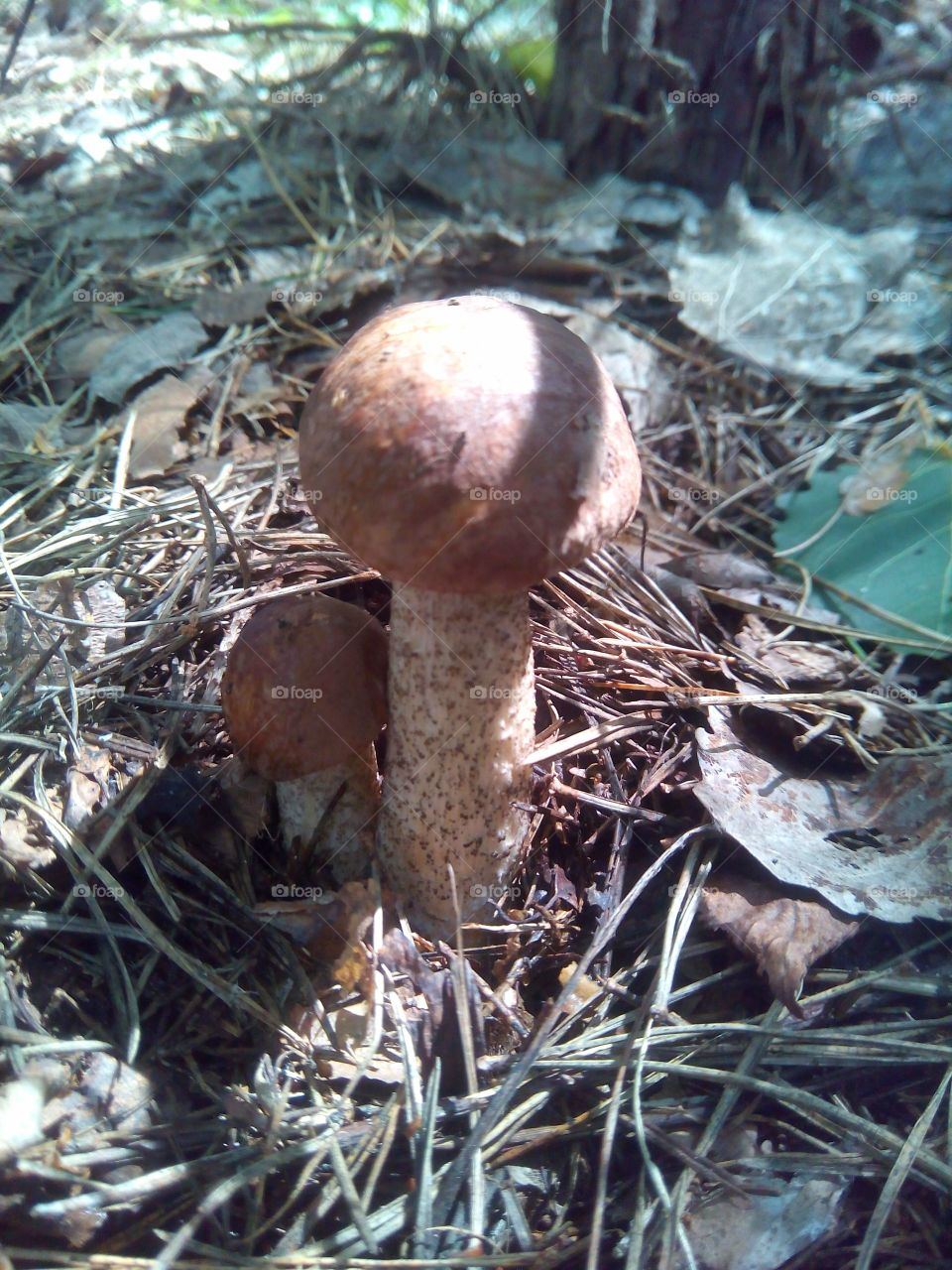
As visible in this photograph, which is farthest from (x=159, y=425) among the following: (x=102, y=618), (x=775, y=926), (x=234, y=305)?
(x=775, y=926)

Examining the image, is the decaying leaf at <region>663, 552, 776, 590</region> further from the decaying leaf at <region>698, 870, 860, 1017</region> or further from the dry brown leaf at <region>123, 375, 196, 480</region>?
the dry brown leaf at <region>123, 375, 196, 480</region>

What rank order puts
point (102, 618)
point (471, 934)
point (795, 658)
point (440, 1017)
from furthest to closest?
point (795, 658), point (102, 618), point (471, 934), point (440, 1017)

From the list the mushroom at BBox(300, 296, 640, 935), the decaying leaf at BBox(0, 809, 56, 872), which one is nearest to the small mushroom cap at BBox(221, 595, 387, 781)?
the mushroom at BBox(300, 296, 640, 935)

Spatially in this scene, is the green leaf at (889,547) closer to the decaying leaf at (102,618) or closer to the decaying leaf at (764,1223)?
the decaying leaf at (764,1223)

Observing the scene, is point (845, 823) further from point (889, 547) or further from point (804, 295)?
point (804, 295)

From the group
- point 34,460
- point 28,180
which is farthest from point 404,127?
point 34,460

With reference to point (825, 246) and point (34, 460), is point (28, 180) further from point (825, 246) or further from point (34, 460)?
point (825, 246)

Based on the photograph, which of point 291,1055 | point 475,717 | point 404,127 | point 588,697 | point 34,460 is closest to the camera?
point 291,1055
